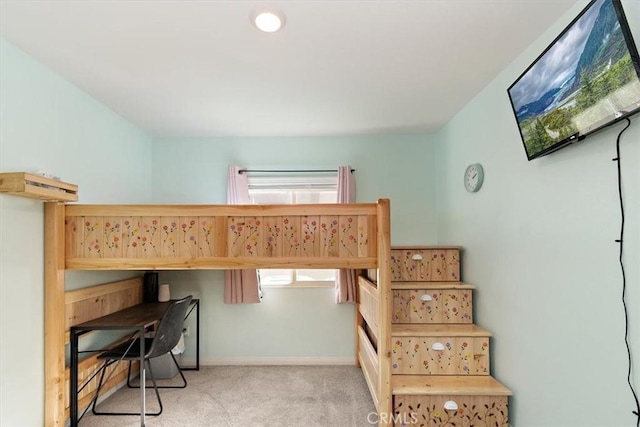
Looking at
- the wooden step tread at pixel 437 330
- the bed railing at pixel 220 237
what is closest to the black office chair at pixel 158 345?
the bed railing at pixel 220 237

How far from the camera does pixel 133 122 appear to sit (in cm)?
335

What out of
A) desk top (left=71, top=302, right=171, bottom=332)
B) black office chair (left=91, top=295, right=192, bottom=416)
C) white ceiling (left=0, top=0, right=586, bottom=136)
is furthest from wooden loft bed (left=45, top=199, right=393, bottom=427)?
white ceiling (left=0, top=0, right=586, bottom=136)

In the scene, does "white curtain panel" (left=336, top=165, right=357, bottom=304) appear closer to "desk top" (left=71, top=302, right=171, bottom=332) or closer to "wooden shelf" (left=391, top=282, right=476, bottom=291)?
"wooden shelf" (left=391, top=282, right=476, bottom=291)

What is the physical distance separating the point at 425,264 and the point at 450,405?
42.4 inches

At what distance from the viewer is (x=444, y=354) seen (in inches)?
96.5

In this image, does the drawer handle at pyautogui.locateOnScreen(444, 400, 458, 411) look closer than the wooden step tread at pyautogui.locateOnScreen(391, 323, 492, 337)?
Yes

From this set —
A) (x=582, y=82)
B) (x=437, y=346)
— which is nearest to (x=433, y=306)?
(x=437, y=346)

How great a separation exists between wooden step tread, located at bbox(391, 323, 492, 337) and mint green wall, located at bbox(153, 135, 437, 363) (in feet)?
3.87

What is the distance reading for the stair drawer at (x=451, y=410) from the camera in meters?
2.21

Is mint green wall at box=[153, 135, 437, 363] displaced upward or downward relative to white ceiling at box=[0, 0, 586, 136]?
downward

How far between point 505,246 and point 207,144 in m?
3.02

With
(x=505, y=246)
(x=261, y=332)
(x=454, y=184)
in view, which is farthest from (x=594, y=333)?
(x=261, y=332)

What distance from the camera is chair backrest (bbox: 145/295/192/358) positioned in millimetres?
2582

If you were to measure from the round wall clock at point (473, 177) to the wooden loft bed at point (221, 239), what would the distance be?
3.15 feet
